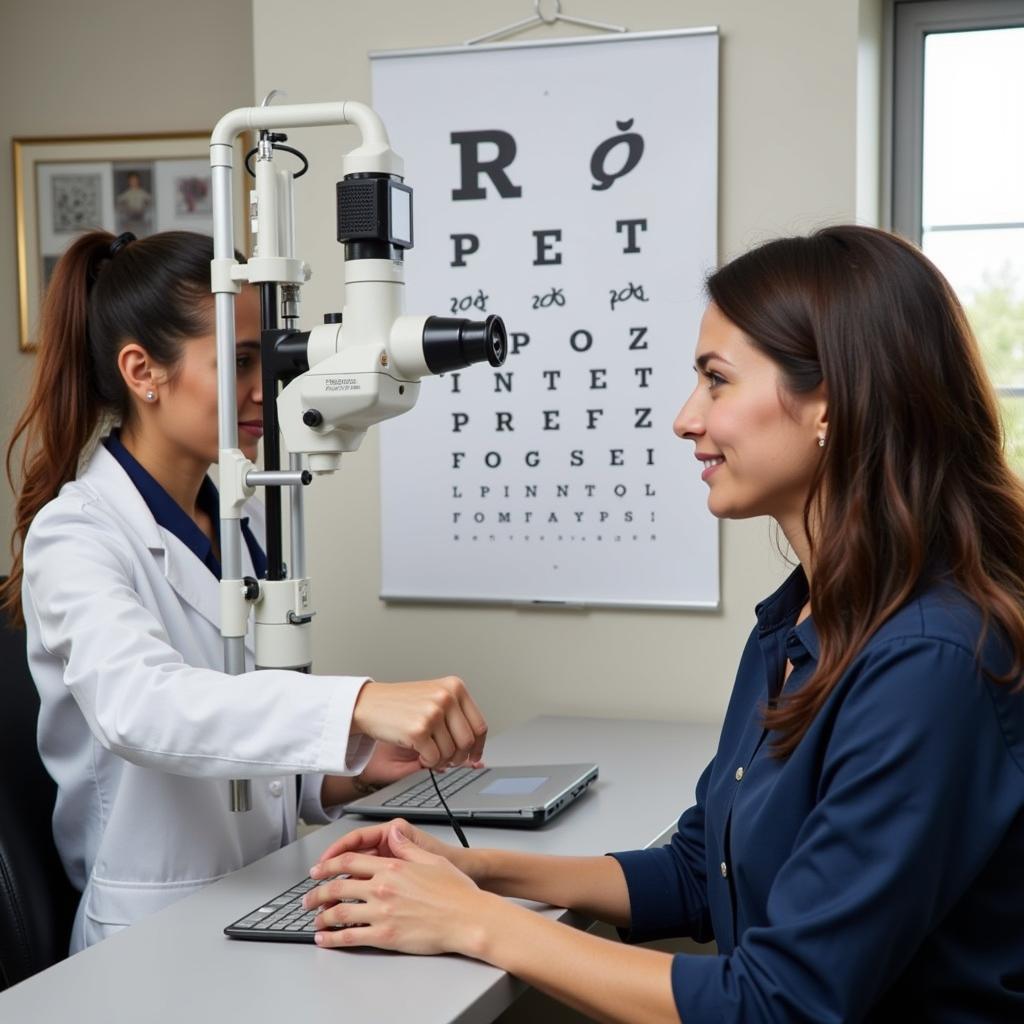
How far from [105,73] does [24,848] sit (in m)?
1.91

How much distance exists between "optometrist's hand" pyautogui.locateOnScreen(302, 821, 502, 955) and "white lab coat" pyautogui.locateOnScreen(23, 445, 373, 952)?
126 millimetres

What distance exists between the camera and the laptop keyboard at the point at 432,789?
1.66m

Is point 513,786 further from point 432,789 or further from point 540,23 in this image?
point 540,23

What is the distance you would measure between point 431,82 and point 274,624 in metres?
1.26

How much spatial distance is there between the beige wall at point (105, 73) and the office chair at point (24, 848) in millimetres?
1293

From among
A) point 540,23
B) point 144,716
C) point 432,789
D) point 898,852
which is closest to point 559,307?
point 540,23

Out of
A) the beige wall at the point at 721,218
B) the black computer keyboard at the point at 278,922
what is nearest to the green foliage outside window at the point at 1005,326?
the beige wall at the point at 721,218

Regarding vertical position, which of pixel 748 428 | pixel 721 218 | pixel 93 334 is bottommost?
pixel 748 428

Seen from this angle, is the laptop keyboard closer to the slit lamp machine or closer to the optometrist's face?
the slit lamp machine

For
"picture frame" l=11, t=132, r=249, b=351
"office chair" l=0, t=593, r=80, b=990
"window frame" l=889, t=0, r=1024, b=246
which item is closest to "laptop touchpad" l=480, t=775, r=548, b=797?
"office chair" l=0, t=593, r=80, b=990

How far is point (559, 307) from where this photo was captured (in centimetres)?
225

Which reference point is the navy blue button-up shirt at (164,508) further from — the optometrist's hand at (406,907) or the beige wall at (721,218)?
the beige wall at (721,218)

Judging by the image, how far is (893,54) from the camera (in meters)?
2.43

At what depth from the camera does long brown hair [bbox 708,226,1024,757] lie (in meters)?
1.09
